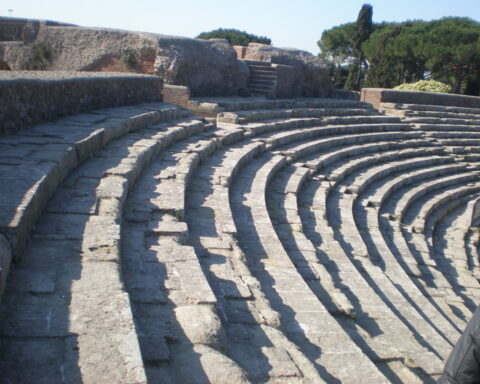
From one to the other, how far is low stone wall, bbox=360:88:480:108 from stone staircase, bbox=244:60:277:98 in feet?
14.3

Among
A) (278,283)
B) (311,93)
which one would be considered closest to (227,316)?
(278,283)

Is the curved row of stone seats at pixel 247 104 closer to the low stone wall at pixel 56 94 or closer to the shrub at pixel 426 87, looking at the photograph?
the low stone wall at pixel 56 94

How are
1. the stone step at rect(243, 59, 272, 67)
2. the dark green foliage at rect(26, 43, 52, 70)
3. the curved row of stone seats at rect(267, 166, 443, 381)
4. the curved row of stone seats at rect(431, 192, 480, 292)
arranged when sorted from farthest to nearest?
the stone step at rect(243, 59, 272, 67) < the dark green foliage at rect(26, 43, 52, 70) < the curved row of stone seats at rect(431, 192, 480, 292) < the curved row of stone seats at rect(267, 166, 443, 381)

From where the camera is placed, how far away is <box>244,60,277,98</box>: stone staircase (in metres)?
15.5

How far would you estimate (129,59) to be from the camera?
497 inches

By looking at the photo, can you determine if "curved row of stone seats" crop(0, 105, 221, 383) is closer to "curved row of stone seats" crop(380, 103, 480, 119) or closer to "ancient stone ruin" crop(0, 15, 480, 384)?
"ancient stone ruin" crop(0, 15, 480, 384)

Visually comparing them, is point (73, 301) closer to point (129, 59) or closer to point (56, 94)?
point (56, 94)

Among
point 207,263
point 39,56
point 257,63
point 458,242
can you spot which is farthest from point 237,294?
point 257,63

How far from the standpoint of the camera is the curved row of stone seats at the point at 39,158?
10.9 ft

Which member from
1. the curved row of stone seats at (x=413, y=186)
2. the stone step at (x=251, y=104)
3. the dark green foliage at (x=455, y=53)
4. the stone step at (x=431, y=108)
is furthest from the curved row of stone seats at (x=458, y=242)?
the dark green foliage at (x=455, y=53)

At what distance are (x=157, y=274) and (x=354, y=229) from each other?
16.2ft

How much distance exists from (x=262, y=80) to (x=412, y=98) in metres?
6.44

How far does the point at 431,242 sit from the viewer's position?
32.3 ft

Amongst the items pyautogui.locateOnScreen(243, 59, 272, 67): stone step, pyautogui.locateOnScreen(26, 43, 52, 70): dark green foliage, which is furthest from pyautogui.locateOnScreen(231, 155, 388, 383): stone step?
pyautogui.locateOnScreen(243, 59, 272, 67): stone step
